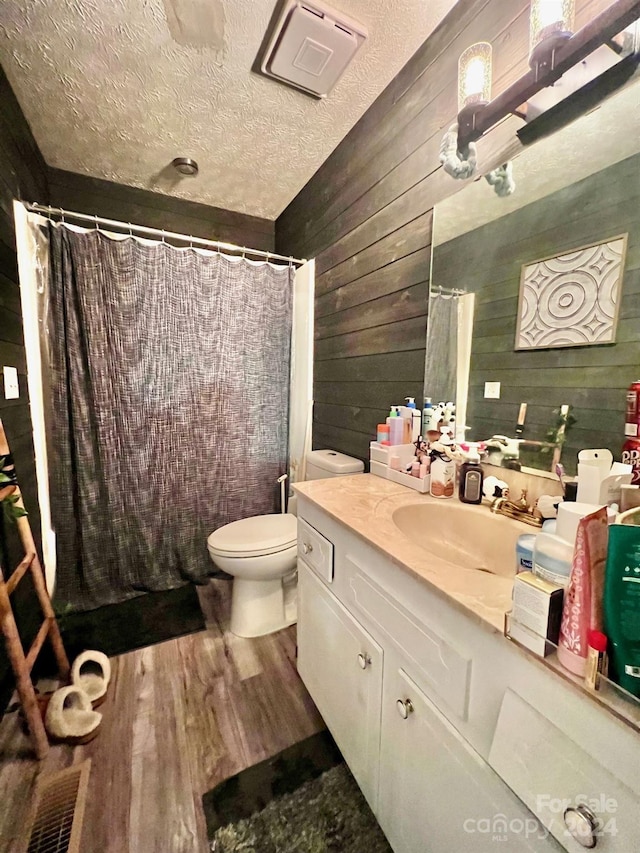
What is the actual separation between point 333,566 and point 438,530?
323mm

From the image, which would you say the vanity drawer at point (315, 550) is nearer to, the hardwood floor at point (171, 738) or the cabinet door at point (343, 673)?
the cabinet door at point (343, 673)

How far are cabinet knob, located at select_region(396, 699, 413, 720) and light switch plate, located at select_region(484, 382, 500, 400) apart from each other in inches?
31.2

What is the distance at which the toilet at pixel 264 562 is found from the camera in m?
1.44

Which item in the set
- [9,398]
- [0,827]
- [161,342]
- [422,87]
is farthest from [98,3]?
[0,827]

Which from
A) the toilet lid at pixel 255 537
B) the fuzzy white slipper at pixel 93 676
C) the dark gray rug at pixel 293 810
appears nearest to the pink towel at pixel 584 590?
the dark gray rug at pixel 293 810

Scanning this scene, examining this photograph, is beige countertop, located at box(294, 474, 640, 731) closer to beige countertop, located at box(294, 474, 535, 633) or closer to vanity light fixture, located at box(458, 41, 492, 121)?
beige countertop, located at box(294, 474, 535, 633)

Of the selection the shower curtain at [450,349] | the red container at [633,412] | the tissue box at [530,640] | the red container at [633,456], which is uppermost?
the shower curtain at [450,349]

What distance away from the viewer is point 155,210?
2.04 meters

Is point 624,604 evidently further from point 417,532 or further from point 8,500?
point 8,500

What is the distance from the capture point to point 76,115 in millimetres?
1437

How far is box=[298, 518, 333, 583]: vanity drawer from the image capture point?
0.99 m

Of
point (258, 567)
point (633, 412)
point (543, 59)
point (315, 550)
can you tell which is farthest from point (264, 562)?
point (543, 59)

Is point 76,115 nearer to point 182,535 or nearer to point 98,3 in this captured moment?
point 98,3

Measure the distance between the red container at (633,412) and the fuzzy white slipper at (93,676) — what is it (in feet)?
6.01
